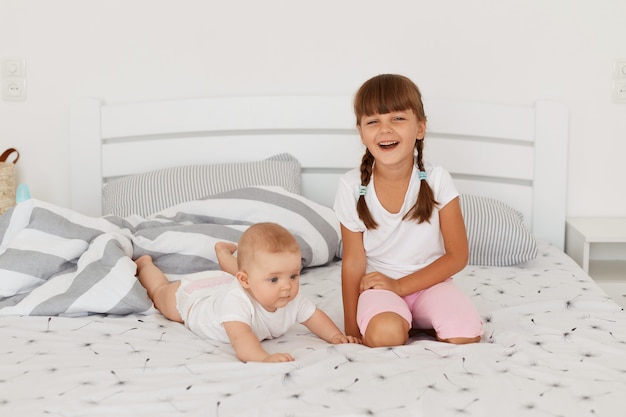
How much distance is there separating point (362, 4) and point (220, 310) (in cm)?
143

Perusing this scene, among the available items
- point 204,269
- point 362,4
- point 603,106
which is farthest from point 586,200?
point 204,269

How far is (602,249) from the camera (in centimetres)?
272

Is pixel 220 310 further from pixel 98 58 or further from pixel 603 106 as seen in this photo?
pixel 603 106

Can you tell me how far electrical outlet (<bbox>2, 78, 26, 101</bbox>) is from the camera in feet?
9.12

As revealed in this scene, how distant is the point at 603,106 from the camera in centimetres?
266

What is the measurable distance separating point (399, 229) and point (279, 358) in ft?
1.58

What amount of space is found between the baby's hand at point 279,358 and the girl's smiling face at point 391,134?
50 centimetres

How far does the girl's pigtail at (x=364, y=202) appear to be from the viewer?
1.79 m

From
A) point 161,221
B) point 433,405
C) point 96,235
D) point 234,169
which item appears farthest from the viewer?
point 234,169

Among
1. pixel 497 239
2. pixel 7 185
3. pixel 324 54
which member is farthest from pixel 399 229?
pixel 7 185

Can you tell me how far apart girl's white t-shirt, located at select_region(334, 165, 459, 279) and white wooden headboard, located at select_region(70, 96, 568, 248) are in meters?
0.87

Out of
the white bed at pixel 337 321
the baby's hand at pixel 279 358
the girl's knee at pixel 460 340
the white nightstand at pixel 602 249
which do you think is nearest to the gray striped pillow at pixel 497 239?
the white bed at pixel 337 321

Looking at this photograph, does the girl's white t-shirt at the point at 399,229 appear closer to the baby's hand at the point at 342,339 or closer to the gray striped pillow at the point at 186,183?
the baby's hand at the point at 342,339

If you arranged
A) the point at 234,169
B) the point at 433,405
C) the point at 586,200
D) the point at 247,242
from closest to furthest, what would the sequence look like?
the point at 433,405
the point at 247,242
the point at 234,169
the point at 586,200
